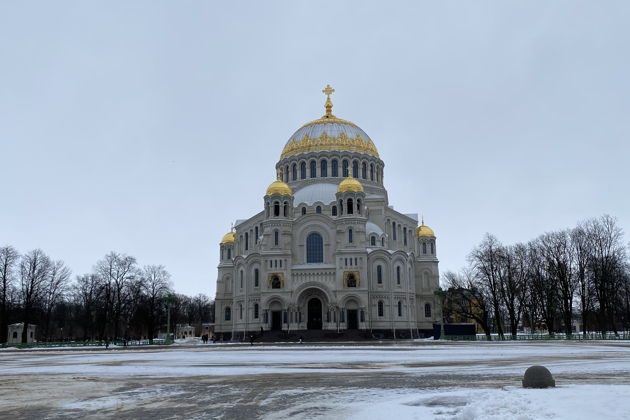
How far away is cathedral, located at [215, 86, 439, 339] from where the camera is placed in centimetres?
6247

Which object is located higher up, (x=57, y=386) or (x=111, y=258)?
(x=111, y=258)

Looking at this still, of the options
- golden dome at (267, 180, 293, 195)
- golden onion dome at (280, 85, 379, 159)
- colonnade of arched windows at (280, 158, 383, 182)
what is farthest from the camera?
golden onion dome at (280, 85, 379, 159)

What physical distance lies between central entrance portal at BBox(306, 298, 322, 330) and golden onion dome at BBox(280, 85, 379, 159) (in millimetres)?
20672

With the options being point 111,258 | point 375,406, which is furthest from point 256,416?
point 111,258

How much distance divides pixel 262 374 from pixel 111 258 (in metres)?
53.2

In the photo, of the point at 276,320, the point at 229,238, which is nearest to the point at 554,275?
the point at 276,320

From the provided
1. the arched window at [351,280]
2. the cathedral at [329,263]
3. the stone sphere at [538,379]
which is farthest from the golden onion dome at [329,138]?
the stone sphere at [538,379]

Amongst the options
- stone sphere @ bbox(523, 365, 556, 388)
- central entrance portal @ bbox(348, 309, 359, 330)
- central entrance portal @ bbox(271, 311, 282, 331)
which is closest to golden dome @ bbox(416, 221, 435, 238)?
central entrance portal @ bbox(348, 309, 359, 330)

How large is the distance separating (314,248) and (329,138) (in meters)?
16.7

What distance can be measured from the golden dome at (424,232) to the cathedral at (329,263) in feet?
5.64

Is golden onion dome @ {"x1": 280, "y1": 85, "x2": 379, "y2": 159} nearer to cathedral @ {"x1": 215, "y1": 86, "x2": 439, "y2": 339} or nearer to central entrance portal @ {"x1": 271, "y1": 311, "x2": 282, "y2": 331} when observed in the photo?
cathedral @ {"x1": 215, "y1": 86, "x2": 439, "y2": 339}

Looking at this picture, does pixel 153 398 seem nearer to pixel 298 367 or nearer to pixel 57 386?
pixel 57 386

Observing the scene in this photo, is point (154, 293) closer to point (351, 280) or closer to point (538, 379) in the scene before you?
point (351, 280)

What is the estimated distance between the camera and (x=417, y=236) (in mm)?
76062
